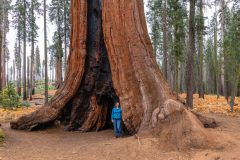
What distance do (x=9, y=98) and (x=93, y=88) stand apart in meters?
10.1

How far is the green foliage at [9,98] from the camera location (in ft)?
67.9

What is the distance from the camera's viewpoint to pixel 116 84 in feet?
36.6

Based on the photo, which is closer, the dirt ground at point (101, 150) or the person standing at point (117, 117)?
the dirt ground at point (101, 150)

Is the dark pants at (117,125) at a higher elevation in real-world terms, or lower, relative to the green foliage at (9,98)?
lower

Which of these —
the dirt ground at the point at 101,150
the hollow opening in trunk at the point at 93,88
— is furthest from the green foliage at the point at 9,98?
the dirt ground at the point at 101,150

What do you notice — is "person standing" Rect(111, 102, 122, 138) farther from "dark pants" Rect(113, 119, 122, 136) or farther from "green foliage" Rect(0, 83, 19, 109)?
"green foliage" Rect(0, 83, 19, 109)

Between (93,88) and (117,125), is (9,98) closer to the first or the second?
(93,88)

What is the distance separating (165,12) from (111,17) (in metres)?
15.8

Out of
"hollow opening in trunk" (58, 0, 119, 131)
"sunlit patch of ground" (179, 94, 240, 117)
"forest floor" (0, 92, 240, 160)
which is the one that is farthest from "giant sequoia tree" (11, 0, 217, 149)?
"sunlit patch of ground" (179, 94, 240, 117)

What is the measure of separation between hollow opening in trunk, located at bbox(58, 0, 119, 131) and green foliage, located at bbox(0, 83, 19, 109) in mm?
8822

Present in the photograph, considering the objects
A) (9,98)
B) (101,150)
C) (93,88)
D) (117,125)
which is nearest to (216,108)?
(93,88)

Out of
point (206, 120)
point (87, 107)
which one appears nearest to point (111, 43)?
point (87, 107)

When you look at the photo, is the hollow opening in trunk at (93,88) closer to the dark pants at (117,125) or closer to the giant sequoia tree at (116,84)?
the giant sequoia tree at (116,84)

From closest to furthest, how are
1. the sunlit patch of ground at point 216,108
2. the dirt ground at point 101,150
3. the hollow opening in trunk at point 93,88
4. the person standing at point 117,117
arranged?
the dirt ground at point 101,150 < the person standing at point 117,117 < the hollow opening in trunk at point 93,88 < the sunlit patch of ground at point 216,108
